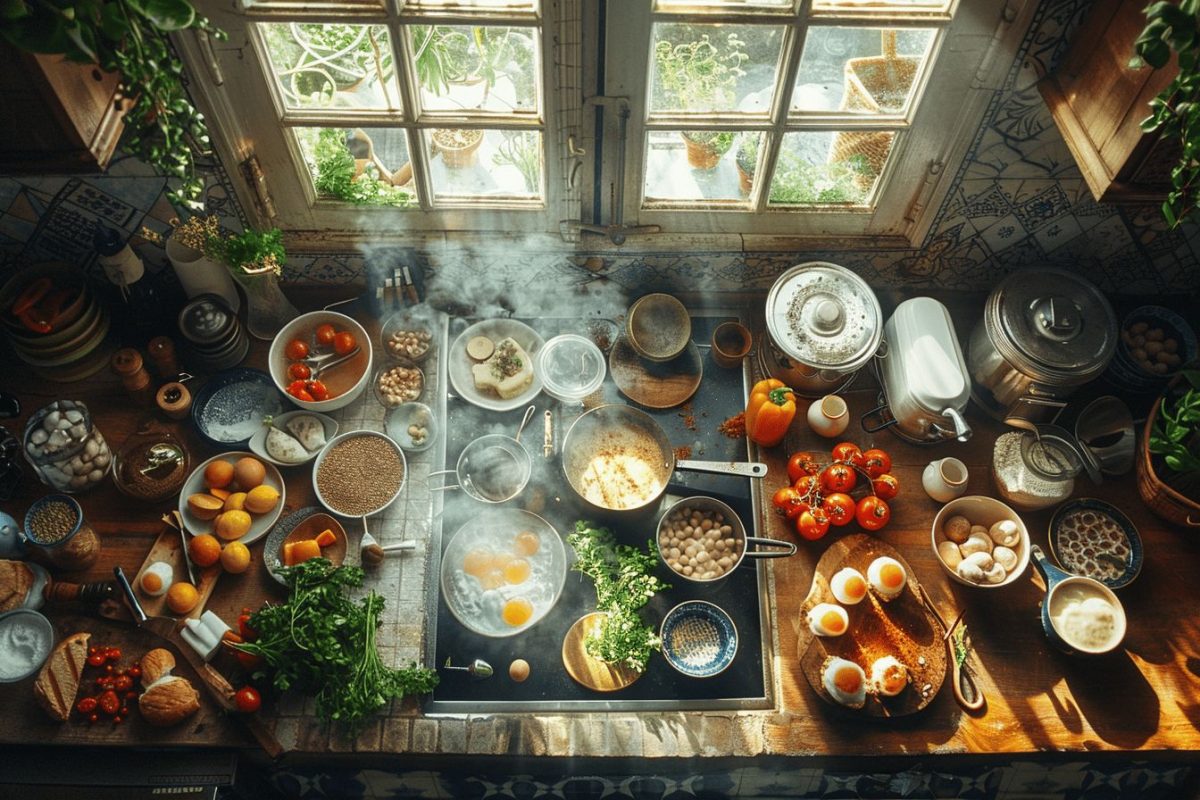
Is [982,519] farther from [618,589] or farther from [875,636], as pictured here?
[618,589]

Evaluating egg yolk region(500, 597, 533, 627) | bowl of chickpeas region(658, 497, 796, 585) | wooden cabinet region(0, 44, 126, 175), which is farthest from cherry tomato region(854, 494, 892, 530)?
wooden cabinet region(0, 44, 126, 175)

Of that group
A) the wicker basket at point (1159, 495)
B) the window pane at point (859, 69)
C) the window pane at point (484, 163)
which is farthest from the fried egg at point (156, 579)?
→ the wicker basket at point (1159, 495)

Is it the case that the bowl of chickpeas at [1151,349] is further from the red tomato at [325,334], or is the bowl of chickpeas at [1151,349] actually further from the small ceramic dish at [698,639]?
the red tomato at [325,334]

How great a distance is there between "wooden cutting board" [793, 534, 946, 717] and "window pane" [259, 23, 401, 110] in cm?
208

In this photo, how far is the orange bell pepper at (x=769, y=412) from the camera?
2.85 m

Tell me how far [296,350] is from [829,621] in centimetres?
207

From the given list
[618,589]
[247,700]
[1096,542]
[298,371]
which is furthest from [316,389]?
[1096,542]

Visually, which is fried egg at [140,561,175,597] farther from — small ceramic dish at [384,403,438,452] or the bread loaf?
small ceramic dish at [384,403,438,452]

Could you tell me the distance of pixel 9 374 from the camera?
299cm

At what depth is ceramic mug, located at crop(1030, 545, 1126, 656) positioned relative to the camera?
2.65 m

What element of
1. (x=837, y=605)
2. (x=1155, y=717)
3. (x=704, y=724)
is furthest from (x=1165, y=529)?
(x=704, y=724)

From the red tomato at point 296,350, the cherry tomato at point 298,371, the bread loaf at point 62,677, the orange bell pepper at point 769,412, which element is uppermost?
the red tomato at point 296,350

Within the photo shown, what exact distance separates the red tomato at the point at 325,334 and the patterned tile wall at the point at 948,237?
22 cm

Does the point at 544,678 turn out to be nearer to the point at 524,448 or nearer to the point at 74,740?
the point at 524,448
